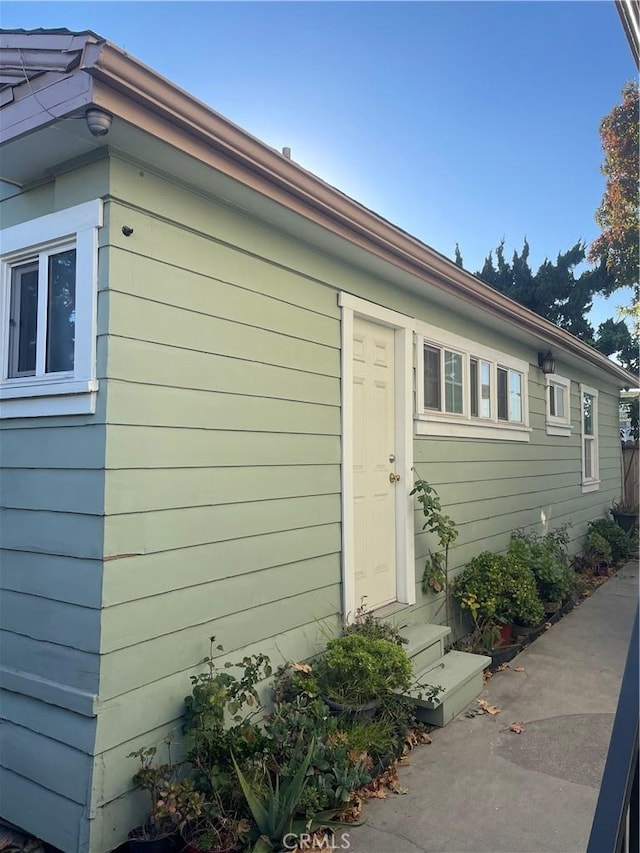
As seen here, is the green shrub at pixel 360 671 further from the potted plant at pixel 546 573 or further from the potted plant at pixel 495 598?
the potted plant at pixel 546 573

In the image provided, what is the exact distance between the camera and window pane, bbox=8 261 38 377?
2945mm

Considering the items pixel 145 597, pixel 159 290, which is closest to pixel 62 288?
pixel 159 290

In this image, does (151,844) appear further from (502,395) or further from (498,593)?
(502,395)

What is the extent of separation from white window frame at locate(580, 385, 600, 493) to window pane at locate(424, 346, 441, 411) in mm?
5468

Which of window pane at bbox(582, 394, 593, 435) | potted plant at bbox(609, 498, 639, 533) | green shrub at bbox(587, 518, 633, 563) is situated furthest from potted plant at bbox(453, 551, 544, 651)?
potted plant at bbox(609, 498, 639, 533)

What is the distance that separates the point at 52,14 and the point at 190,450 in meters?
2.70

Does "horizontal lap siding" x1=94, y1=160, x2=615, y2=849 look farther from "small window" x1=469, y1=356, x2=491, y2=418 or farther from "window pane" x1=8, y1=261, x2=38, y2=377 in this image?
"small window" x1=469, y1=356, x2=491, y2=418

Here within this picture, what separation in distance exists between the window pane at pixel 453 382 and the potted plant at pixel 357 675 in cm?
264

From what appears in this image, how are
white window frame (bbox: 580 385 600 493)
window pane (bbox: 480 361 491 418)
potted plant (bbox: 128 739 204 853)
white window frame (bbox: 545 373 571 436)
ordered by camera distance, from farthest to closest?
white window frame (bbox: 580 385 600 493)
white window frame (bbox: 545 373 571 436)
window pane (bbox: 480 361 491 418)
potted plant (bbox: 128 739 204 853)

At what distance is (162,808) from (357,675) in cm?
127

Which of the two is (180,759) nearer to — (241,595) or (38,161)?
(241,595)

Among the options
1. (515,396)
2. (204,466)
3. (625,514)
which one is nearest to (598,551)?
(625,514)

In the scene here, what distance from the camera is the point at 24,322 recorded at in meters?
2.98

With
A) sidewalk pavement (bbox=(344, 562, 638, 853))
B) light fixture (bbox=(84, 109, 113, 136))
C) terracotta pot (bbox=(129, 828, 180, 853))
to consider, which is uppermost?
light fixture (bbox=(84, 109, 113, 136))
